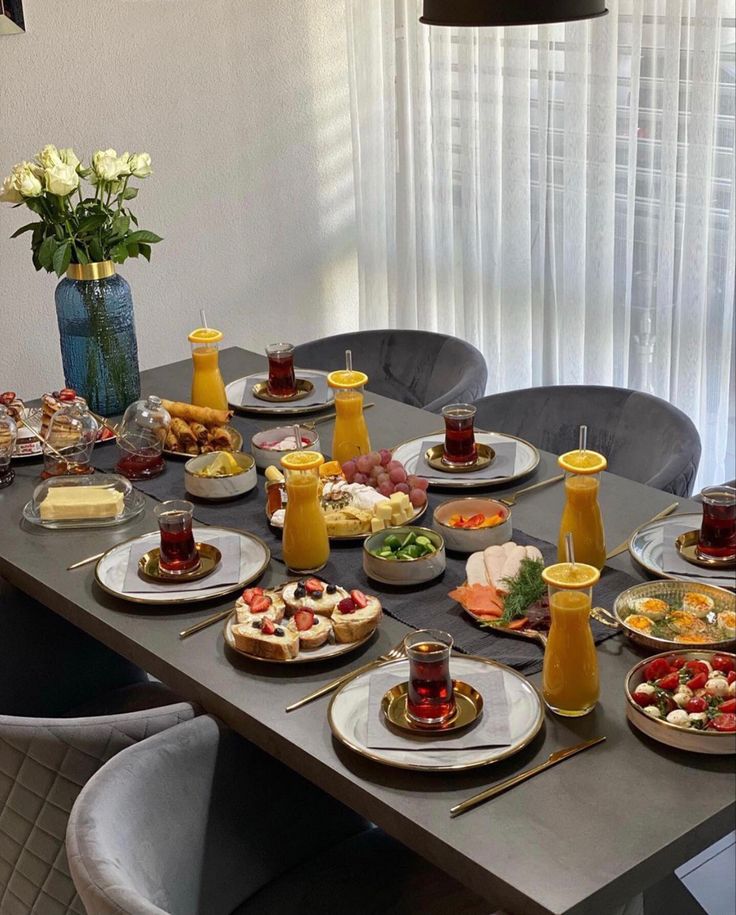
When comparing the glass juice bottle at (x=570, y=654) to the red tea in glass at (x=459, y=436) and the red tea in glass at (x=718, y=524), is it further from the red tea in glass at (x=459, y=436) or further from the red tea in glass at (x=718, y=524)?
the red tea in glass at (x=459, y=436)

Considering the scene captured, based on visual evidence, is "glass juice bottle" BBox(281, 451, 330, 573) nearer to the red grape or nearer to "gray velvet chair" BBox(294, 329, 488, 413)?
the red grape

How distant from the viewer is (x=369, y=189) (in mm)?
3957

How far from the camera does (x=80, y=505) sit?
211 centimetres

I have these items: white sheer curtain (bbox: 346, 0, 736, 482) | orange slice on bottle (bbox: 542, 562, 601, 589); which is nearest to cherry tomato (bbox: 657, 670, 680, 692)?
orange slice on bottle (bbox: 542, 562, 601, 589)

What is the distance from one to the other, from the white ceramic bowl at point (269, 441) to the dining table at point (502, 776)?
32 centimetres

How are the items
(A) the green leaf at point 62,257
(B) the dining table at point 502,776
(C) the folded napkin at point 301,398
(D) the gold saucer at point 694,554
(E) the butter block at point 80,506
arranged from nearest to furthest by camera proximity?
1. (B) the dining table at point 502,776
2. (D) the gold saucer at point 694,554
3. (E) the butter block at point 80,506
4. (A) the green leaf at point 62,257
5. (C) the folded napkin at point 301,398

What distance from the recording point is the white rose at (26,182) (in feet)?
7.64

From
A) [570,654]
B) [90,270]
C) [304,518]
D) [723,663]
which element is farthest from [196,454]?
[723,663]

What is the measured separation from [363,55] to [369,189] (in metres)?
0.42

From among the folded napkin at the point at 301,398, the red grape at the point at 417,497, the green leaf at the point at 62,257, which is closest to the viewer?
the red grape at the point at 417,497

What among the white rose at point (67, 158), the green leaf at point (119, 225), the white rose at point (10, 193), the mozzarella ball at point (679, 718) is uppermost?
the white rose at point (67, 158)

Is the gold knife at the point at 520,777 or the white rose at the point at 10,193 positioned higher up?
the white rose at the point at 10,193

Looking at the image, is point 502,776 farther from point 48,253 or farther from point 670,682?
point 48,253

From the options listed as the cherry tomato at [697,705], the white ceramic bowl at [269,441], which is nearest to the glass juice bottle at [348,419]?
the white ceramic bowl at [269,441]
